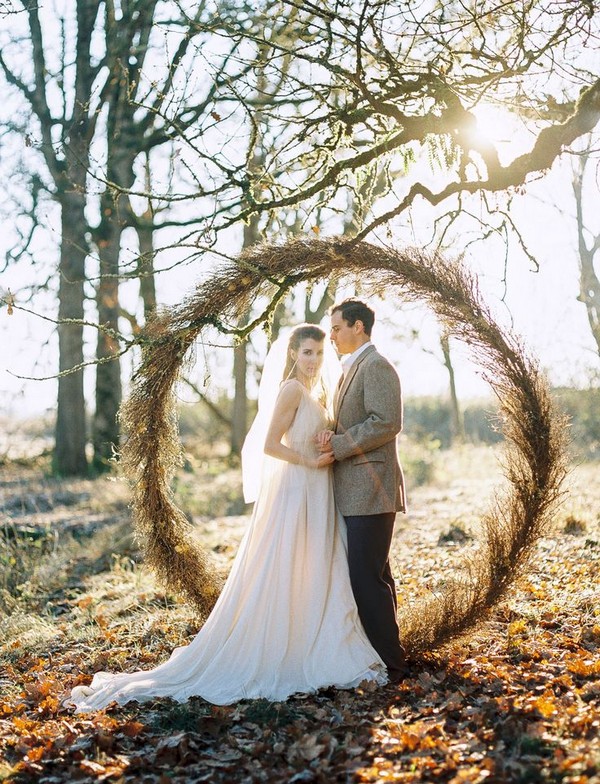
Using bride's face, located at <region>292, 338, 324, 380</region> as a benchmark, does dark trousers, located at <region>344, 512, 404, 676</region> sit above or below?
below

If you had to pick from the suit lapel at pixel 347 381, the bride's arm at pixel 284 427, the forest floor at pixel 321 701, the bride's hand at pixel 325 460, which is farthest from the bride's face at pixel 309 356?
the forest floor at pixel 321 701

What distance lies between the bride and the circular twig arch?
595mm

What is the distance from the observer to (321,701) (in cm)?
505

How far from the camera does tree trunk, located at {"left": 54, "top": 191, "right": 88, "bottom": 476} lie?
15.8 meters

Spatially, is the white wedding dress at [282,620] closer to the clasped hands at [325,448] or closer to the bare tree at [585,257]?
the clasped hands at [325,448]

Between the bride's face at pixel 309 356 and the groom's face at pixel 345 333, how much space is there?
12cm

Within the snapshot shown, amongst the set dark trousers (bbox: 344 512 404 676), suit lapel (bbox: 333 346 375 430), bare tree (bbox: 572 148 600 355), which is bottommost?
dark trousers (bbox: 344 512 404 676)

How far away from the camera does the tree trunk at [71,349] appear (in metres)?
15.8

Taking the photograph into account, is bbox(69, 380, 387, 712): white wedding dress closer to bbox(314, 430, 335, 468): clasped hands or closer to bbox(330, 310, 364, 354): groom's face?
bbox(314, 430, 335, 468): clasped hands

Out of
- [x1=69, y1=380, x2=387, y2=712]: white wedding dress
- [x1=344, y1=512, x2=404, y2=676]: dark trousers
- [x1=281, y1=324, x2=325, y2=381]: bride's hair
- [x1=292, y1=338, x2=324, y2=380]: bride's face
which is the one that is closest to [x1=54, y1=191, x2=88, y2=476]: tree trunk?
[x1=281, y1=324, x2=325, y2=381]: bride's hair

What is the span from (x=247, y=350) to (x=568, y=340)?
7.60m

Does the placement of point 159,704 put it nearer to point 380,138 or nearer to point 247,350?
point 380,138

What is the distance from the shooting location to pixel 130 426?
6.44 meters

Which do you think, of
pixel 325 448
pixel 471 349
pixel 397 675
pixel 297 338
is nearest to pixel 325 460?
pixel 325 448
